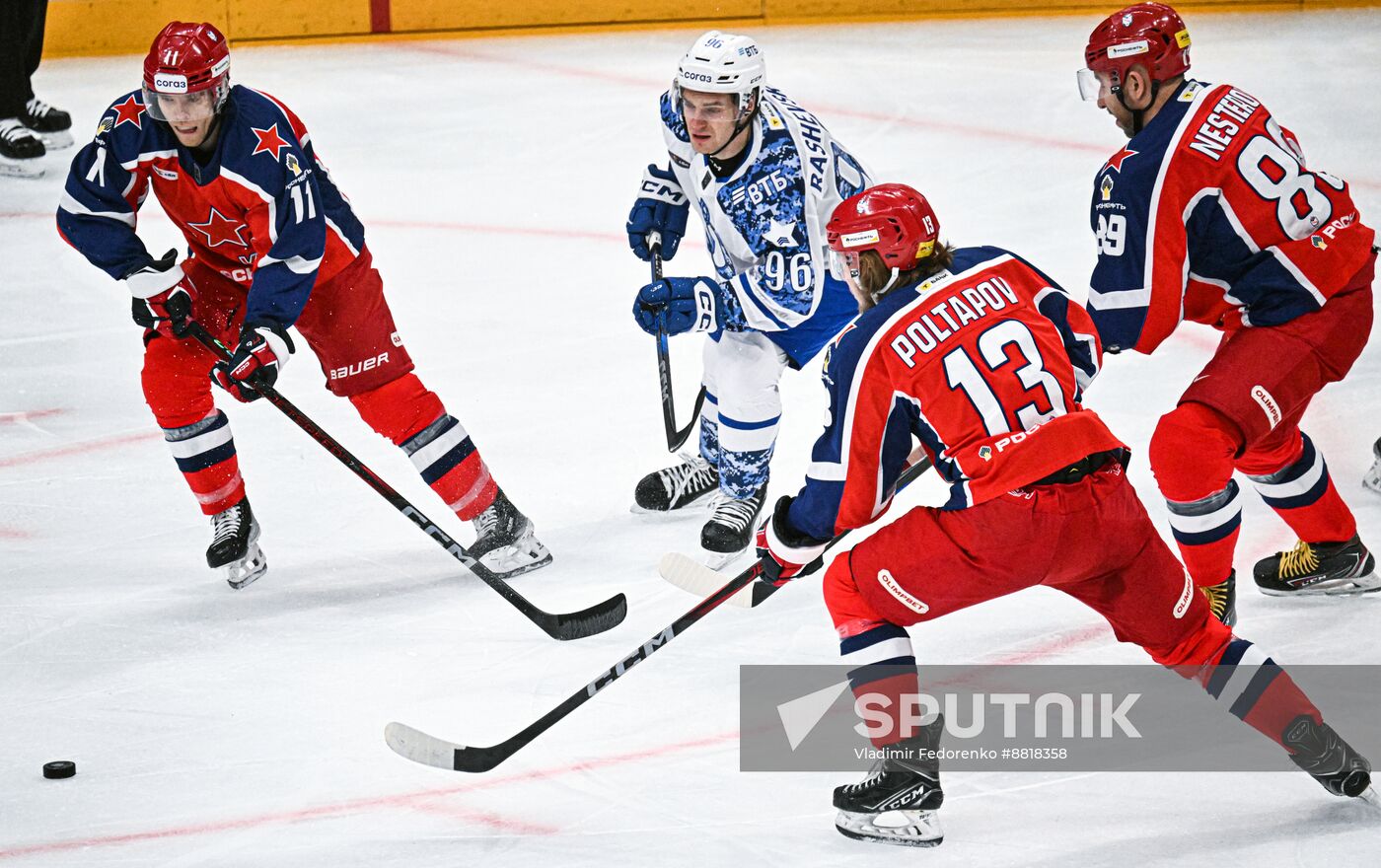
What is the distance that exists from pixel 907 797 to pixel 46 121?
5.49 m

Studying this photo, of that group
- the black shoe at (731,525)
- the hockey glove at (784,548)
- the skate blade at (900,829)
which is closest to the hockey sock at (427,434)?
the black shoe at (731,525)

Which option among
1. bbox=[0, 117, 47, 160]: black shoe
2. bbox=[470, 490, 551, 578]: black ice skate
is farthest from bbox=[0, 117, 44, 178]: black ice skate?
bbox=[470, 490, 551, 578]: black ice skate

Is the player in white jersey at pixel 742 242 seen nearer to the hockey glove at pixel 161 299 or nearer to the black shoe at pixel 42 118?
the hockey glove at pixel 161 299

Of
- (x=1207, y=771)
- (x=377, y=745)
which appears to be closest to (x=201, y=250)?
(x=377, y=745)

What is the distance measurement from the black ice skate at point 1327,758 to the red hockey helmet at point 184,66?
231 centimetres

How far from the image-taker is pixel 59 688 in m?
3.32

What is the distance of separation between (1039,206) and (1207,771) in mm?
3513

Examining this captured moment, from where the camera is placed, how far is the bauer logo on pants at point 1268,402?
3184mm

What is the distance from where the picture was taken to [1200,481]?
3.19 metres

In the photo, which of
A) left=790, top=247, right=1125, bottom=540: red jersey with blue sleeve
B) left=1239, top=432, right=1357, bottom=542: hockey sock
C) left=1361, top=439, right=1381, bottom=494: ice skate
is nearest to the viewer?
left=790, top=247, right=1125, bottom=540: red jersey with blue sleeve

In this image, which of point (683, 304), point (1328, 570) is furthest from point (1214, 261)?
point (683, 304)

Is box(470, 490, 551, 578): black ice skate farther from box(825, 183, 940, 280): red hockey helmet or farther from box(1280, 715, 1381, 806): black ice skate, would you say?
box(1280, 715, 1381, 806): black ice skate

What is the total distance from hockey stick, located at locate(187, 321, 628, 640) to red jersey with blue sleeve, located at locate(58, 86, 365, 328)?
5.5 inches

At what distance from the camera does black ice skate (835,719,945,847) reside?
8.70ft
